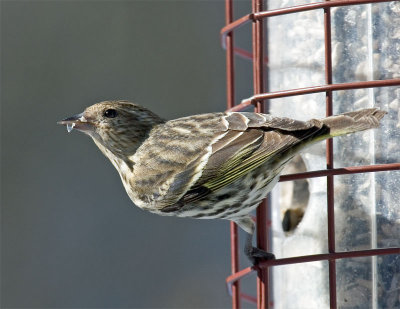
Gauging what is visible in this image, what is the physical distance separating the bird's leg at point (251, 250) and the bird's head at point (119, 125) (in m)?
1.05

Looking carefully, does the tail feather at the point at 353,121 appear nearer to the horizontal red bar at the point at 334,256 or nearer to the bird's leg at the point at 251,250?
the horizontal red bar at the point at 334,256

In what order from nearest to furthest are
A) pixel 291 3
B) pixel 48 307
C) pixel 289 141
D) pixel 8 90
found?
pixel 289 141
pixel 291 3
pixel 48 307
pixel 8 90

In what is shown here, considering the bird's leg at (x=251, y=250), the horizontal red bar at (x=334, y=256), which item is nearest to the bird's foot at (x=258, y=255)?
the bird's leg at (x=251, y=250)

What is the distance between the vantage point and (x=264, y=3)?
8609 mm

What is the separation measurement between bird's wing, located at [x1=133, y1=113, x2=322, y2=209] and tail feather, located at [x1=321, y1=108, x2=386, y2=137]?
95mm

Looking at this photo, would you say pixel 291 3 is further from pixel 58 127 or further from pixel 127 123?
pixel 58 127

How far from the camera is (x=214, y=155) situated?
815 cm

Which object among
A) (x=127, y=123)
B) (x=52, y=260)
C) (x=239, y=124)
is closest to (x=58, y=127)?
(x=52, y=260)

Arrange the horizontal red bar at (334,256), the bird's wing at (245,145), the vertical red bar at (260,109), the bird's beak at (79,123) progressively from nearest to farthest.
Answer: the horizontal red bar at (334,256)
the bird's wing at (245,145)
the vertical red bar at (260,109)
the bird's beak at (79,123)

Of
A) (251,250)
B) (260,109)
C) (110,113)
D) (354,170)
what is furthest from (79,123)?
(354,170)

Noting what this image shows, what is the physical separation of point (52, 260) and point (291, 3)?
20.8ft

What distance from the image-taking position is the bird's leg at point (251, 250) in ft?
26.8

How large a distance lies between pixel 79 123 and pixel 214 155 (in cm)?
114

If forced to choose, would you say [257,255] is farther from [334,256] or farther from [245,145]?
[245,145]
